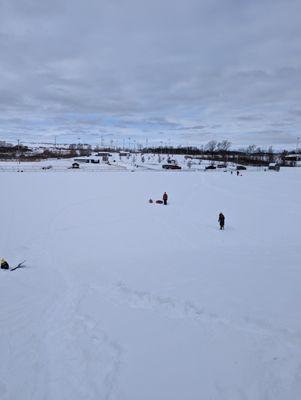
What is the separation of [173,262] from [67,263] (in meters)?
4.56

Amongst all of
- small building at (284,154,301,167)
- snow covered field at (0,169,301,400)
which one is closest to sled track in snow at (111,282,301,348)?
snow covered field at (0,169,301,400)

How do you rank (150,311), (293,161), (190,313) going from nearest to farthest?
(190,313), (150,311), (293,161)

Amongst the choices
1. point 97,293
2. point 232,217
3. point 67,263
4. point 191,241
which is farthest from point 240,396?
point 232,217

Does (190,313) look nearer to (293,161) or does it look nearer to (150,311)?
(150,311)

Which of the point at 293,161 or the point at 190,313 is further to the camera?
the point at 293,161

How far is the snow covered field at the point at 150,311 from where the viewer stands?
6.98 m

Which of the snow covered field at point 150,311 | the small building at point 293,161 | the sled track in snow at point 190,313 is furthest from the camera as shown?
the small building at point 293,161

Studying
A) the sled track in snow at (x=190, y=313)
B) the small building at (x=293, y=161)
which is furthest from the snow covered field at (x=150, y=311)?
the small building at (x=293, y=161)

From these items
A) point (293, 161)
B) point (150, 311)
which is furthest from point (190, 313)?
point (293, 161)

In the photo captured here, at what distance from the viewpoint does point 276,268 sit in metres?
13.3

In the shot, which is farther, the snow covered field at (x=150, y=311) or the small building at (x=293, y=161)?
the small building at (x=293, y=161)

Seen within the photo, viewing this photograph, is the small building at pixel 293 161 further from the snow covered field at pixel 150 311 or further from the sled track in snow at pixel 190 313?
the sled track in snow at pixel 190 313

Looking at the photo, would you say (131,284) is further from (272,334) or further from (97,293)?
(272,334)

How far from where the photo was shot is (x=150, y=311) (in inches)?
390
